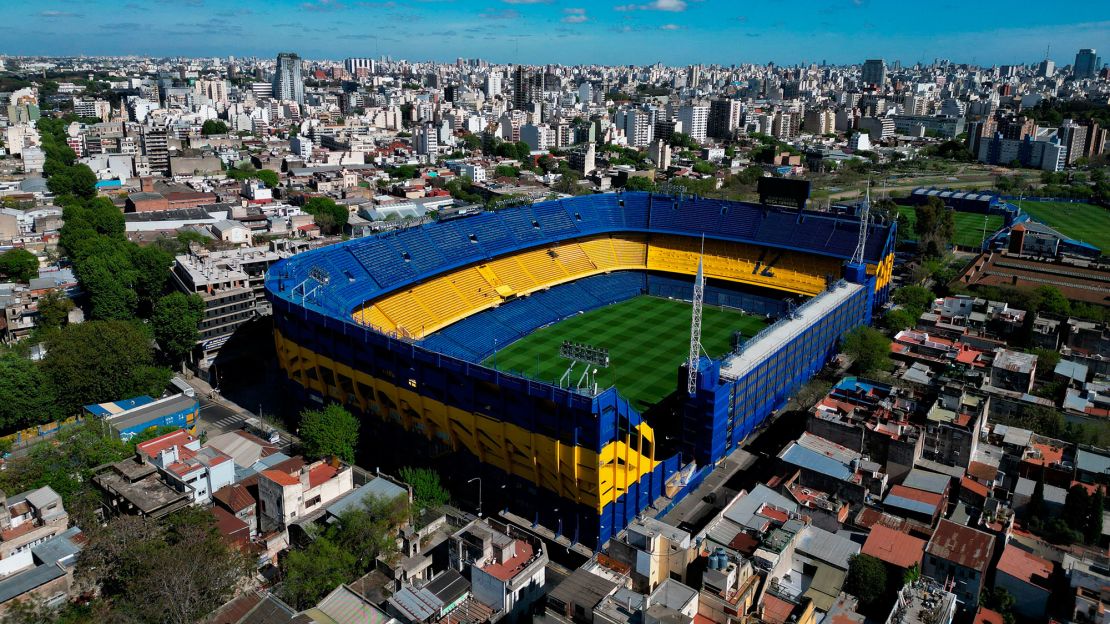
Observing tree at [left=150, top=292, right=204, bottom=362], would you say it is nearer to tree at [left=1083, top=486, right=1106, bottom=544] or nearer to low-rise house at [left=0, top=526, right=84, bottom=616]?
low-rise house at [left=0, top=526, right=84, bottom=616]

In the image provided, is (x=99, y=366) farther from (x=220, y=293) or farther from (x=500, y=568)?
(x=500, y=568)

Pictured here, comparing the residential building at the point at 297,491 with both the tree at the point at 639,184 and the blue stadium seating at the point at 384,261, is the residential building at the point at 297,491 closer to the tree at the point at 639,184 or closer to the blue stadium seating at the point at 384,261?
the blue stadium seating at the point at 384,261

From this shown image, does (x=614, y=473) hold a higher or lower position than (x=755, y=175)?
lower

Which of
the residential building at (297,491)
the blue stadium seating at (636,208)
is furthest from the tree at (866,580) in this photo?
the blue stadium seating at (636,208)

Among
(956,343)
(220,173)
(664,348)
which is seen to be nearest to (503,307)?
(664,348)

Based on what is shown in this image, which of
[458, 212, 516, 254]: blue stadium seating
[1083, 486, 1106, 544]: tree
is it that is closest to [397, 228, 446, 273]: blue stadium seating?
[458, 212, 516, 254]: blue stadium seating

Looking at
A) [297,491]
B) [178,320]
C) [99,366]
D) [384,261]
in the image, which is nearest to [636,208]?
[384,261]

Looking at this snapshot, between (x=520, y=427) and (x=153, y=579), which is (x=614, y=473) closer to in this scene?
(x=520, y=427)
